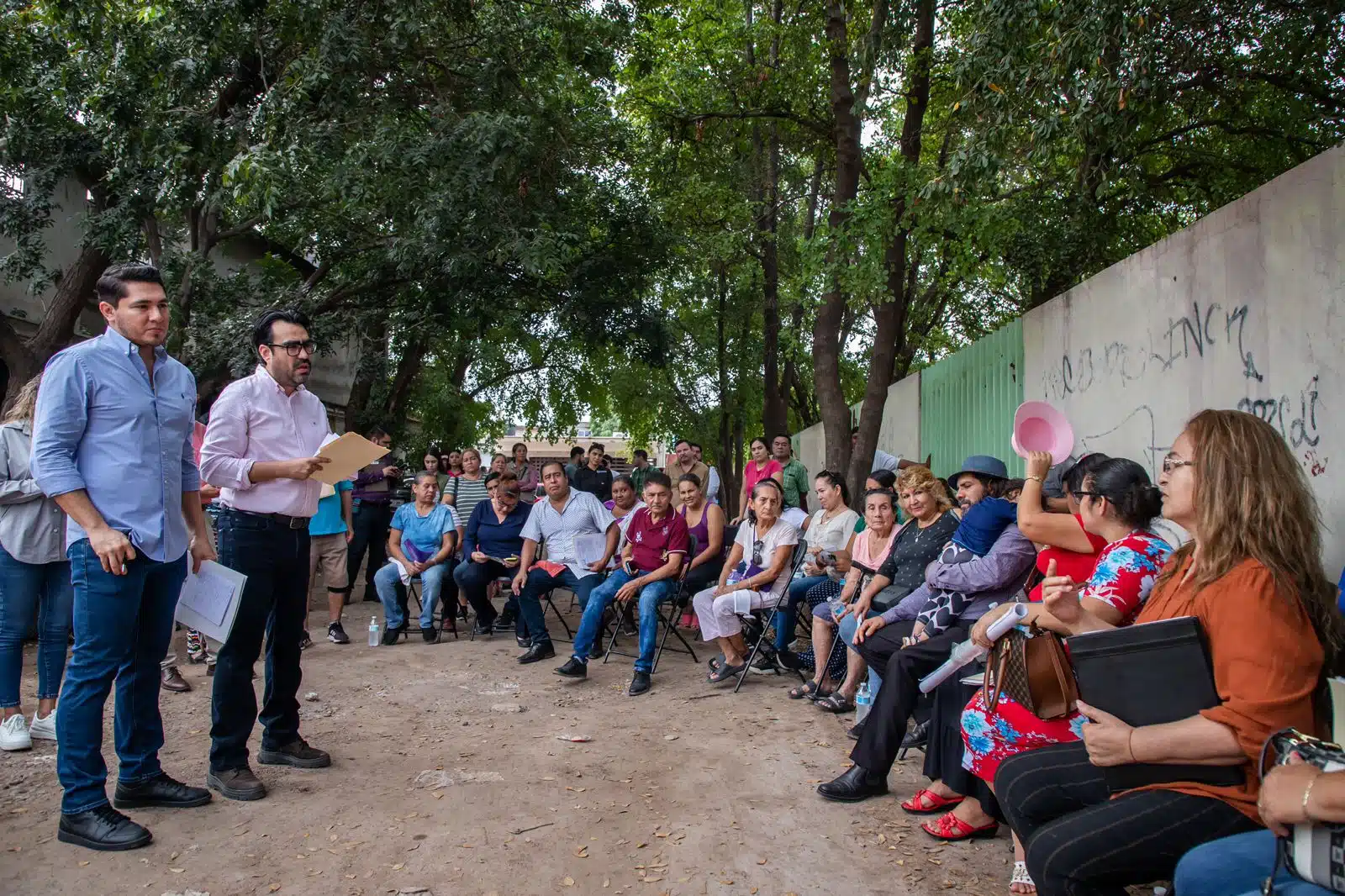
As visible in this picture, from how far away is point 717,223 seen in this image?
47.1 ft

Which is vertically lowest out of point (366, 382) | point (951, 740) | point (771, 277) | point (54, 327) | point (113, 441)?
point (951, 740)

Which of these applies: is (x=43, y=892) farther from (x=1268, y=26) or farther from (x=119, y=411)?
(x=1268, y=26)

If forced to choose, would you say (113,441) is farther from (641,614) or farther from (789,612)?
(789,612)

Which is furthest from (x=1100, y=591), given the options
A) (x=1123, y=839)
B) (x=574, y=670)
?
(x=574, y=670)

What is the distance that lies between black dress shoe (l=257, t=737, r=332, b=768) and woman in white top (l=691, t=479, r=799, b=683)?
310 centimetres

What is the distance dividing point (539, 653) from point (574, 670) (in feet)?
2.60

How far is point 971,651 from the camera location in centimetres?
386

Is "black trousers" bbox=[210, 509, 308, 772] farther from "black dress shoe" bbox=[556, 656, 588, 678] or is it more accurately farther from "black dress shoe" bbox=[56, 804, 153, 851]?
"black dress shoe" bbox=[556, 656, 588, 678]

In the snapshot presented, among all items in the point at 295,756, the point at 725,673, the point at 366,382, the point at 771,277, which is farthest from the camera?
the point at 366,382

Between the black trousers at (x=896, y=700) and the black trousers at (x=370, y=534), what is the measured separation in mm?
7149

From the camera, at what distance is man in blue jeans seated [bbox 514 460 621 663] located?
8.17m

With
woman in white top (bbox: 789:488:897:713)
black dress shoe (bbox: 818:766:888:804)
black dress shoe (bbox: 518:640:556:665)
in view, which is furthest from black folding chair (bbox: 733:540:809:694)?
black dress shoe (bbox: 818:766:888:804)

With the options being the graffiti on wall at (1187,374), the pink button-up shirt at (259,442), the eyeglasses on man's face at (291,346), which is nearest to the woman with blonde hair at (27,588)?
the pink button-up shirt at (259,442)

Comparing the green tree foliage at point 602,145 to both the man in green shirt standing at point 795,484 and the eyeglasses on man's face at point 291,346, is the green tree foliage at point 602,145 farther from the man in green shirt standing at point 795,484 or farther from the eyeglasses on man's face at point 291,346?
the eyeglasses on man's face at point 291,346
